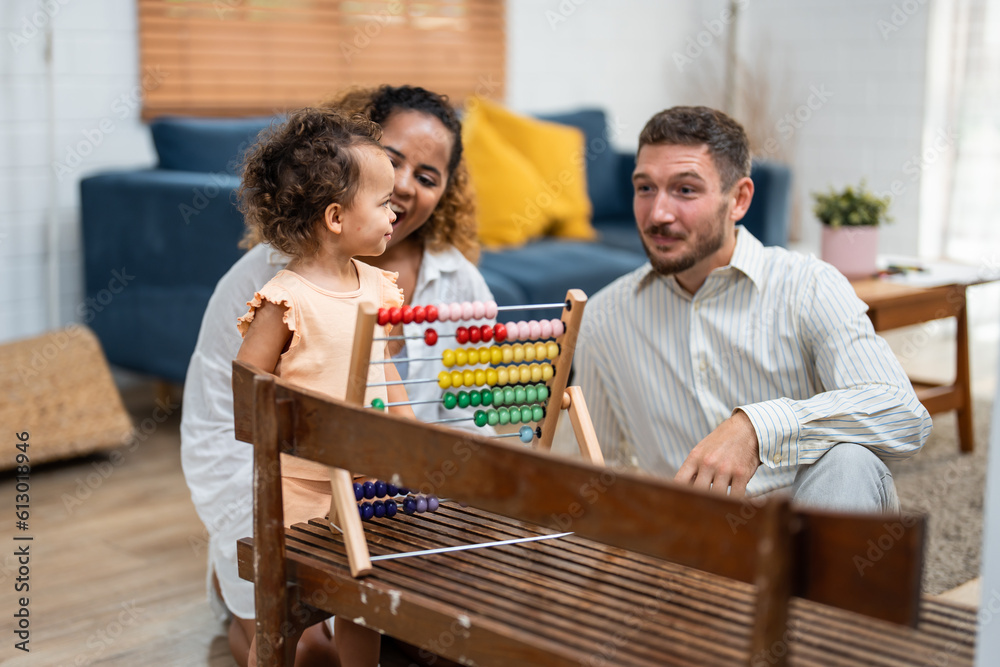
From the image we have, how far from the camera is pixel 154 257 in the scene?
131 inches

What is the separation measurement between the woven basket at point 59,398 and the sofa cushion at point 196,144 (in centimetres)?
66

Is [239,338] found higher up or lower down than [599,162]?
lower down

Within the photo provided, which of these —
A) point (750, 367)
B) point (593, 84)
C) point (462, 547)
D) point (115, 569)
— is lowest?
point (115, 569)

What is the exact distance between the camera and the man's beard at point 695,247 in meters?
1.92

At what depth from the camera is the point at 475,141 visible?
13.3 feet

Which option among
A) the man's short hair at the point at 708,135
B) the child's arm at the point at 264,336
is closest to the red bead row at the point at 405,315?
the child's arm at the point at 264,336

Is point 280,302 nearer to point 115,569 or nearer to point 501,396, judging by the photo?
point 501,396

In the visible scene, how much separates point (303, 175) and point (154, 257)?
6.33 feet

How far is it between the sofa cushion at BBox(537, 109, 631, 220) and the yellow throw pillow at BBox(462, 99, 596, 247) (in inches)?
5.8

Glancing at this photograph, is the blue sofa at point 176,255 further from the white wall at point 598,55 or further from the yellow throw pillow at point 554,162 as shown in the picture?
the white wall at point 598,55

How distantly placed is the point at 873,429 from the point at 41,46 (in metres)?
2.99

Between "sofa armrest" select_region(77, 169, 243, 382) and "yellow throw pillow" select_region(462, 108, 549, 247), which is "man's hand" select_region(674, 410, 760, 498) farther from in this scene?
"yellow throw pillow" select_region(462, 108, 549, 247)

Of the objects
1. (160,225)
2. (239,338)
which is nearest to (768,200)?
(160,225)

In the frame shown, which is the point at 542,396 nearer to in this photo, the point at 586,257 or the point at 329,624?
the point at 329,624
